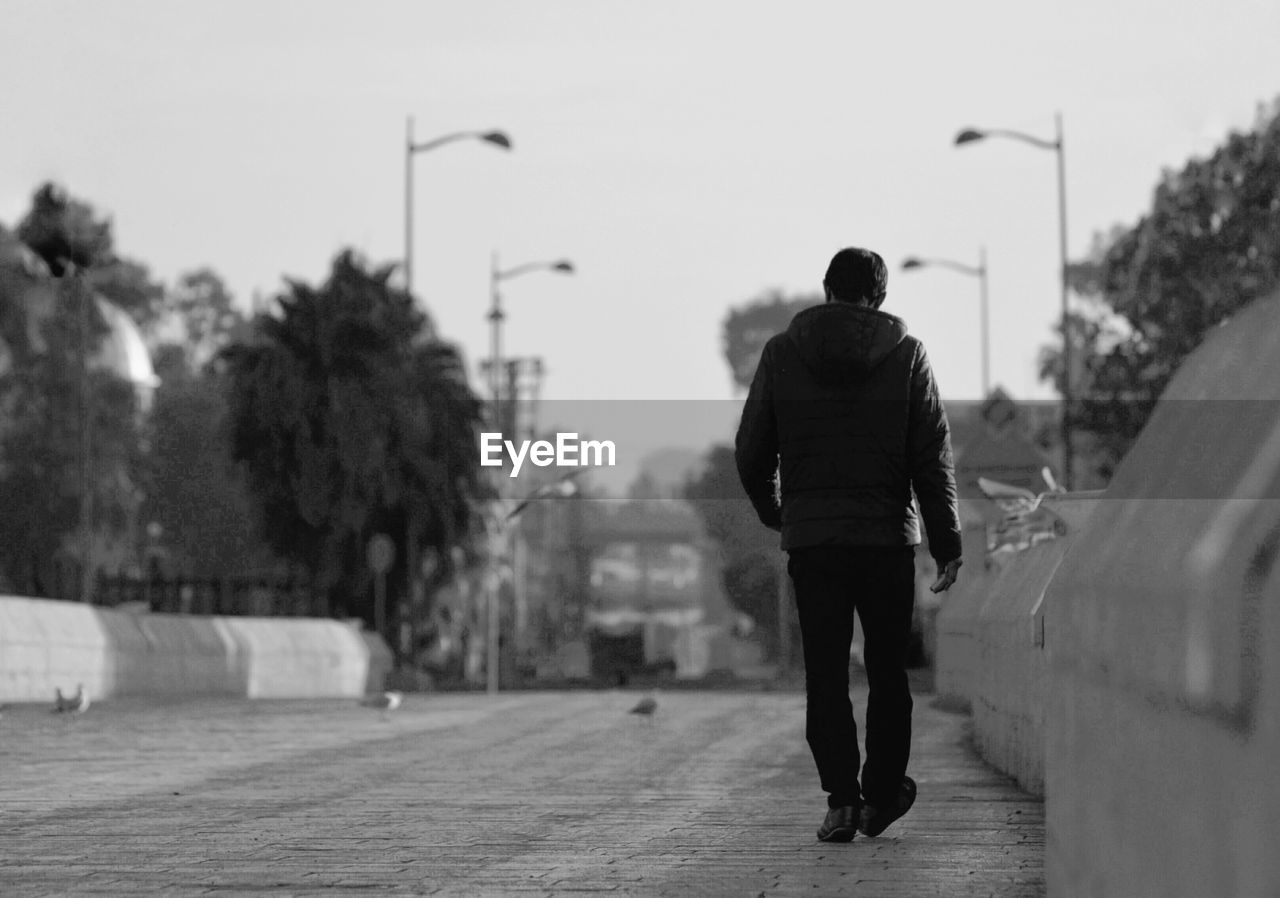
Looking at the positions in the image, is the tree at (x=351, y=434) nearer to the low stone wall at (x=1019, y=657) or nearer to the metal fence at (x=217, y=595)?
the metal fence at (x=217, y=595)

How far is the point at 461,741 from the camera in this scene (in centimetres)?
1858

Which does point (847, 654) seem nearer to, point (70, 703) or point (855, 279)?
point (855, 279)

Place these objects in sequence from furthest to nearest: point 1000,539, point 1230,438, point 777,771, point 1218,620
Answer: point 1000,539, point 777,771, point 1230,438, point 1218,620

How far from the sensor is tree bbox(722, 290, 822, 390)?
175m

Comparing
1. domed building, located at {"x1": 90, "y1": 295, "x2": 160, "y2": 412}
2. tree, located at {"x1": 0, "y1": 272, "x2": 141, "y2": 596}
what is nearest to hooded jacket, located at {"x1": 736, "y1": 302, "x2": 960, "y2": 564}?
tree, located at {"x1": 0, "y1": 272, "x2": 141, "y2": 596}

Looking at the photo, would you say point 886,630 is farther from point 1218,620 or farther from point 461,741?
point 461,741

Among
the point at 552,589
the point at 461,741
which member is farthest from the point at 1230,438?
the point at 552,589

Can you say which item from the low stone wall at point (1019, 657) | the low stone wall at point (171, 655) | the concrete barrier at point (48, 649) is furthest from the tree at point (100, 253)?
the low stone wall at point (1019, 657)

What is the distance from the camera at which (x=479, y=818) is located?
10.3 m

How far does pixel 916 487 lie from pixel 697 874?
5.82ft

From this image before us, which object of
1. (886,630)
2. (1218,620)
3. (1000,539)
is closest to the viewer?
(1218,620)

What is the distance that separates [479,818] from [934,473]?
7.87 feet

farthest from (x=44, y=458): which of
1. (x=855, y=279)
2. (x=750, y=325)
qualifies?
(x=750, y=325)

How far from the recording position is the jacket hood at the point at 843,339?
29.4 feet
